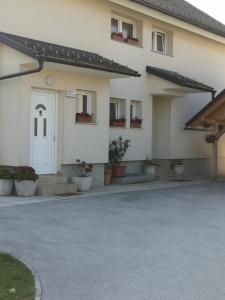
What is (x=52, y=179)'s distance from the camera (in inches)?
556

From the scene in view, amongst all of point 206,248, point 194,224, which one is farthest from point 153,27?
point 206,248

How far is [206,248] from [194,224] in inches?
83.3

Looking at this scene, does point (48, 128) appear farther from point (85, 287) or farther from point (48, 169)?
point (85, 287)

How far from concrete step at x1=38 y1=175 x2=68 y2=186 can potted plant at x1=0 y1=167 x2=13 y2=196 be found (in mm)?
832

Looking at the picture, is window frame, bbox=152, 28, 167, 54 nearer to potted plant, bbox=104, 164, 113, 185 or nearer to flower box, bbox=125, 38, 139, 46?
flower box, bbox=125, 38, 139, 46

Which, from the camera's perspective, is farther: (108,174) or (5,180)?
(108,174)

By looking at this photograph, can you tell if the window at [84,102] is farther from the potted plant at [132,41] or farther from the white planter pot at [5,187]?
the white planter pot at [5,187]

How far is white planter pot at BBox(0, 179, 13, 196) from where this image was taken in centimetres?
1300

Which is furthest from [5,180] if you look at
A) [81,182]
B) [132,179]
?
[132,179]

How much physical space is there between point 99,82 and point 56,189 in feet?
12.5

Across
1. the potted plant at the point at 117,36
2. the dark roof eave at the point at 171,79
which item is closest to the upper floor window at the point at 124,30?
the potted plant at the point at 117,36

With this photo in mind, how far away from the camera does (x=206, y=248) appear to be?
8.05 meters

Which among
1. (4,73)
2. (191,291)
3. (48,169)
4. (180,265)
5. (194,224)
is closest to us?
(191,291)

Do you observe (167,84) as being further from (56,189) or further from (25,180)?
(25,180)
